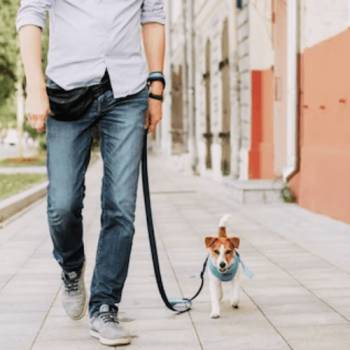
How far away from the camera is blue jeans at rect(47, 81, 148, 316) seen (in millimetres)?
3902

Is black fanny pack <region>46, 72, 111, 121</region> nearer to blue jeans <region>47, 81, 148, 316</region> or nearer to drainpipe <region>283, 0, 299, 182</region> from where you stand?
blue jeans <region>47, 81, 148, 316</region>

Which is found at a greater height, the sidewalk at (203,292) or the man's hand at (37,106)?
the man's hand at (37,106)

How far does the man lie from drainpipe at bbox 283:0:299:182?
7.82 m

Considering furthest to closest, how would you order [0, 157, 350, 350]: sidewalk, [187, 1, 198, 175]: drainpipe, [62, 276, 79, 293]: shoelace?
[187, 1, 198, 175]: drainpipe < [62, 276, 79, 293]: shoelace < [0, 157, 350, 350]: sidewalk

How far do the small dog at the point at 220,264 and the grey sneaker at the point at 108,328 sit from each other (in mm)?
712

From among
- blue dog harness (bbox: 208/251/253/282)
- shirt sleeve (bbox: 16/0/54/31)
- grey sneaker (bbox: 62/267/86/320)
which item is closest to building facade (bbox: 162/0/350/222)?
blue dog harness (bbox: 208/251/253/282)

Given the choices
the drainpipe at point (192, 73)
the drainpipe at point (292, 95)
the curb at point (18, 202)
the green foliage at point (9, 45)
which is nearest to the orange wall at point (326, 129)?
the drainpipe at point (292, 95)

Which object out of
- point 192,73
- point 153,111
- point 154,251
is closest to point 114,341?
point 154,251

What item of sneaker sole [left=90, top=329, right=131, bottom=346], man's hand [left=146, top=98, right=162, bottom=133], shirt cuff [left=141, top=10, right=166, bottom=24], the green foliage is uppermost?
the green foliage

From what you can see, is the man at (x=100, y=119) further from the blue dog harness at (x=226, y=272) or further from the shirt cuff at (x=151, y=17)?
the blue dog harness at (x=226, y=272)

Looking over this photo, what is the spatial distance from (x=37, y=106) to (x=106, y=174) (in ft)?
1.62

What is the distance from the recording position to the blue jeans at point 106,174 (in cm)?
390

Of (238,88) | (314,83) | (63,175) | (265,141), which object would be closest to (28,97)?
(63,175)

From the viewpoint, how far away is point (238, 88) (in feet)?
51.9
